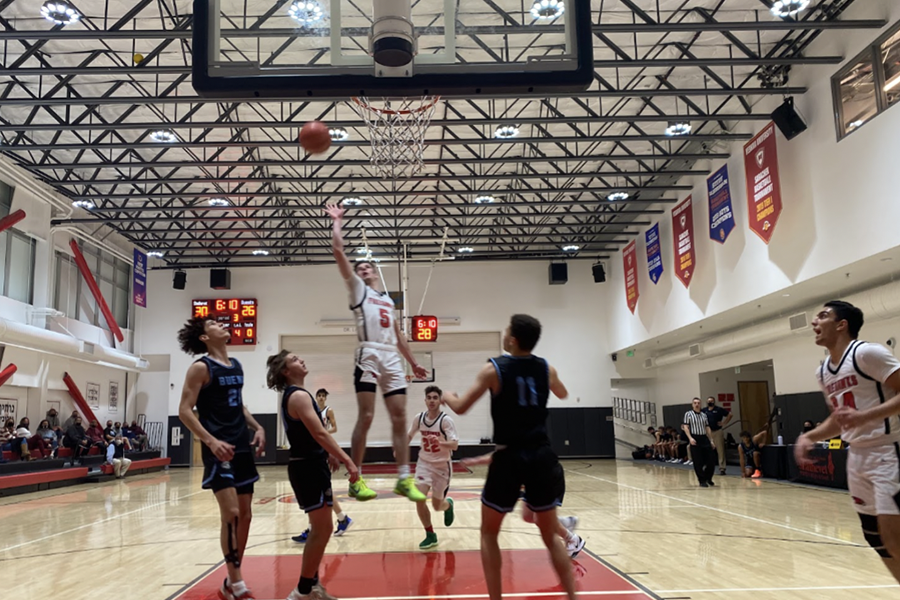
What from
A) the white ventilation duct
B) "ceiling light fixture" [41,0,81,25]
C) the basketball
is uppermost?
"ceiling light fixture" [41,0,81,25]

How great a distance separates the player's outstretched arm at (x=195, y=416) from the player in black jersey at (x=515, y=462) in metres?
1.65

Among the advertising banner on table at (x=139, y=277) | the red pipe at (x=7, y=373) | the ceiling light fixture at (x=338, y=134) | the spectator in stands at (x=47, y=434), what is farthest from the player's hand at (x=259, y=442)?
the advertising banner on table at (x=139, y=277)

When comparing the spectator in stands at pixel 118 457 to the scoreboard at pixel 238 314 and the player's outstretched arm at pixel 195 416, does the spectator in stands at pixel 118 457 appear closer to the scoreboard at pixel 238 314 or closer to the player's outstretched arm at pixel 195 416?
the scoreboard at pixel 238 314

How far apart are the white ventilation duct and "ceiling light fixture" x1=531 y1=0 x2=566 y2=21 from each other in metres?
9.16

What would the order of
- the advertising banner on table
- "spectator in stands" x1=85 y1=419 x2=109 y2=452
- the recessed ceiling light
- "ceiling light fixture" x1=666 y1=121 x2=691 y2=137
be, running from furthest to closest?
the advertising banner on table, "spectator in stands" x1=85 y1=419 x2=109 y2=452, the recessed ceiling light, "ceiling light fixture" x1=666 y1=121 x2=691 y2=137

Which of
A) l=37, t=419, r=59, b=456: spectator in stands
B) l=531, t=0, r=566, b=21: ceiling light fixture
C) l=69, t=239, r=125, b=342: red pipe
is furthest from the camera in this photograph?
l=69, t=239, r=125, b=342: red pipe

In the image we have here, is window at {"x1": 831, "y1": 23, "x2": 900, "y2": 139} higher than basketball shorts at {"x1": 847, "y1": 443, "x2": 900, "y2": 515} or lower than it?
Result: higher

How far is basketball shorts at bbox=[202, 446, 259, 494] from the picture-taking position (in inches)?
197

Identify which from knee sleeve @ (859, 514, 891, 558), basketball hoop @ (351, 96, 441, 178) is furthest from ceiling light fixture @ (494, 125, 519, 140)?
knee sleeve @ (859, 514, 891, 558)

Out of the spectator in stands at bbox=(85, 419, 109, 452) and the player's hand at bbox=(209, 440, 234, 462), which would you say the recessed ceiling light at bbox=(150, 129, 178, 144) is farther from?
the player's hand at bbox=(209, 440, 234, 462)

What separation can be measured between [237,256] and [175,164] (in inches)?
372

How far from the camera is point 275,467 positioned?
25188 mm

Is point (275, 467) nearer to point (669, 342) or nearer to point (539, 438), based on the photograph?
point (669, 342)

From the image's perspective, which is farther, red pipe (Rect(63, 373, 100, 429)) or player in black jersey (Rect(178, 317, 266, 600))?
red pipe (Rect(63, 373, 100, 429))
